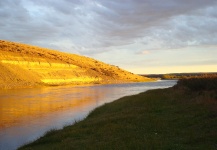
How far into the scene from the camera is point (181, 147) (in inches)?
494

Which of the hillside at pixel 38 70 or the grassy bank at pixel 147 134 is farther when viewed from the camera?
the hillside at pixel 38 70

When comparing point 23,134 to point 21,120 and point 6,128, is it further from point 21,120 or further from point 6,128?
point 21,120

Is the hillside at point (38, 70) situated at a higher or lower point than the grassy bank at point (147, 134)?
higher

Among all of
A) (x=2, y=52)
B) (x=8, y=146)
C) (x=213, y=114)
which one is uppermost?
(x=2, y=52)

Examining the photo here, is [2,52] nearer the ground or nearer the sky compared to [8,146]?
nearer the sky

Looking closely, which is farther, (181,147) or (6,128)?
(6,128)

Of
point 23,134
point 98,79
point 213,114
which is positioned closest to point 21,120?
point 23,134

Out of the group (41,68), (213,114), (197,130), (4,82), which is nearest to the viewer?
(197,130)

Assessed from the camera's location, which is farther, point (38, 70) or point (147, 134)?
point (38, 70)

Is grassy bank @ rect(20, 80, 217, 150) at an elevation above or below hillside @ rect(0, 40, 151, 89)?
below

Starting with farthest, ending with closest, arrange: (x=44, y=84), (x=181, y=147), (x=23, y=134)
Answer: (x=44, y=84) → (x=23, y=134) → (x=181, y=147)

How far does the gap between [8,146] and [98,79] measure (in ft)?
484

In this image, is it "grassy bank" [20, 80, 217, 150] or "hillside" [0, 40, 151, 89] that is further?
"hillside" [0, 40, 151, 89]

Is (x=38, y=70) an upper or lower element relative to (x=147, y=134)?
upper
